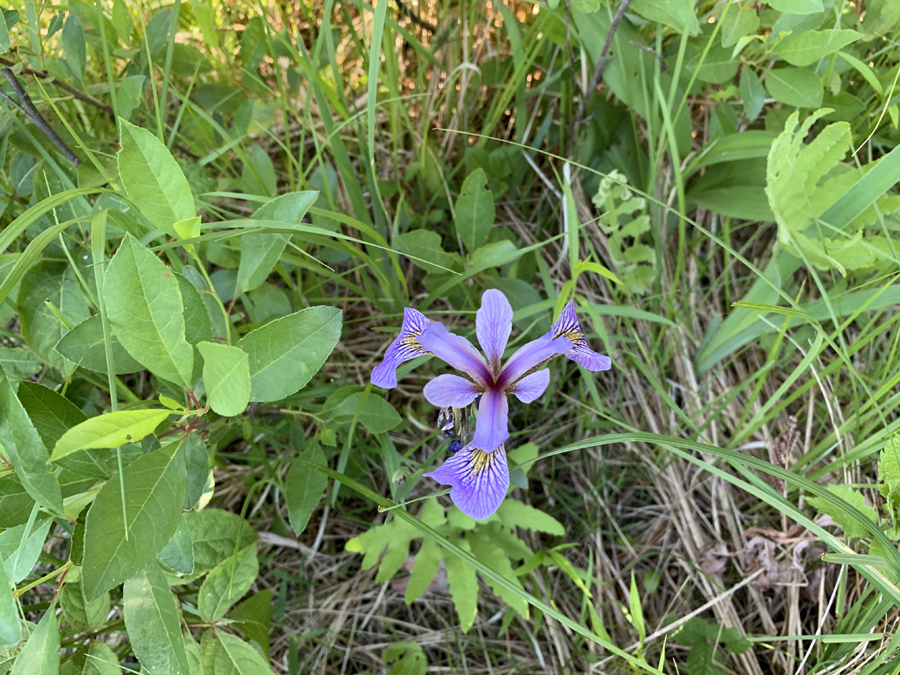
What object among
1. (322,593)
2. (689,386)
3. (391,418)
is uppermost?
(391,418)

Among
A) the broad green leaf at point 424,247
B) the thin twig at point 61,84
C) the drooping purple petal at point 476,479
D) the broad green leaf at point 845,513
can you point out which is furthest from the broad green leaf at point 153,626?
the broad green leaf at point 845,513

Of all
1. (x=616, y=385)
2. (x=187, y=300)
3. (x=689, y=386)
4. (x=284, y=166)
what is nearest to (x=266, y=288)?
(x=187, y=300)

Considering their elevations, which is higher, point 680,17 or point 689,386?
point 680,17

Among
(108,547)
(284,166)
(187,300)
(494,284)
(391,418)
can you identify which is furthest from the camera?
(284,166)

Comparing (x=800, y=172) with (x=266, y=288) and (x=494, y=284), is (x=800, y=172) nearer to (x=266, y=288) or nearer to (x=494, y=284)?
(x=494, y=284)

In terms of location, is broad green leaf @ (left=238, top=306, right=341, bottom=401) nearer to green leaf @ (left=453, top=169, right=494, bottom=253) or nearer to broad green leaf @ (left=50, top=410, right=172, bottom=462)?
broad green leaf @ (left=50, top=410, right=172, bottom=462)

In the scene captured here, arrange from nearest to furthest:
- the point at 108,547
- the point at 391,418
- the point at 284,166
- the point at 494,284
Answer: the point at 108,547 → the point at 391,418 → the point at 494,284 → the point at 284,166
